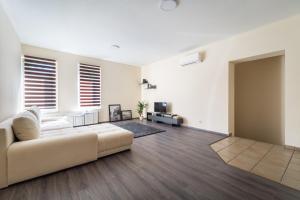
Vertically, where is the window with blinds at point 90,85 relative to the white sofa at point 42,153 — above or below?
above

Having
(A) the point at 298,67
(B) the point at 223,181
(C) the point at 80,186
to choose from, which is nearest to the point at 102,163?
(C) the point at 80,186

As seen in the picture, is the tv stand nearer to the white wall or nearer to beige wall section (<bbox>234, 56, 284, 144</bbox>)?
the white wall

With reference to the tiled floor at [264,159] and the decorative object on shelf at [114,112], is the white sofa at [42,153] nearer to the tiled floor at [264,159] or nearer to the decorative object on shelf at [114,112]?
the tiled floor at [264,159]

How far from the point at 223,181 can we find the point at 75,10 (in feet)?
12.3

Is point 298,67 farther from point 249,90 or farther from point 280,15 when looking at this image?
point 249,90

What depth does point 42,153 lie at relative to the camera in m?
1.91

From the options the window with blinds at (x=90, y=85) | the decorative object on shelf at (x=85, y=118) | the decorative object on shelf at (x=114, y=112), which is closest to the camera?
the decorative object on shelf at (x=85, y=118)

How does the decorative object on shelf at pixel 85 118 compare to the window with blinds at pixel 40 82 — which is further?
the decorative object on shelf at pixel 85 118

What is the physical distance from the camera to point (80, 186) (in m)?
1.76

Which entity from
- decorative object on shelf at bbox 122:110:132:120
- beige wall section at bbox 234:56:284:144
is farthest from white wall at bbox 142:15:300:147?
beige wall section at bbox 234:56:284:144

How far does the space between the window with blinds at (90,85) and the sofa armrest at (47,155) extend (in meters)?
3.39

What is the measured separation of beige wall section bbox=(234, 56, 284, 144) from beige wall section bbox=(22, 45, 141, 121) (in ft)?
14.9

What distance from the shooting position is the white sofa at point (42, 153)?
1.71m

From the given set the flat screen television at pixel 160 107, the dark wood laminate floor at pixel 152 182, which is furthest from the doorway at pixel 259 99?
the flat screen television at pixel 160 107
